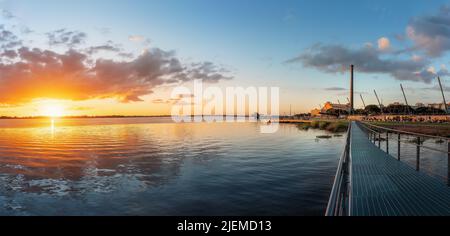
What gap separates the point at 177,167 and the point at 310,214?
36.0ft

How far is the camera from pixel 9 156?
25422 millimetres

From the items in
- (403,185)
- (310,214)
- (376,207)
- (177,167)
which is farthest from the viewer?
(177,167)

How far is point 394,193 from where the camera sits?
7.78 meters

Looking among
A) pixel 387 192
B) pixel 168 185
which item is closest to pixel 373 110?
pixel 168 185

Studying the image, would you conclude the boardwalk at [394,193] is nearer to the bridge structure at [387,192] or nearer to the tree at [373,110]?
the bridge structure at [387,192]

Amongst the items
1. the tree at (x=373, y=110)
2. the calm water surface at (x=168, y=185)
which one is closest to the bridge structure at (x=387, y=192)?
the calm water surface at (x=168, y=185)

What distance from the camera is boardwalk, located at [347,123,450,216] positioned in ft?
21.0

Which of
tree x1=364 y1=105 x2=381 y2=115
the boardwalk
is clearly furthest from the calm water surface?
tree x1=364 y1=105 x2=381 y2=115

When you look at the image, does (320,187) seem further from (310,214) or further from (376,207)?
(376,207)

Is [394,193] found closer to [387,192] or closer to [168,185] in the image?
[387,192]

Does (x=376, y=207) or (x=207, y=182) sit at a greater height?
(x=376, y=207)

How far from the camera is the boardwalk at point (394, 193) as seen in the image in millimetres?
6406

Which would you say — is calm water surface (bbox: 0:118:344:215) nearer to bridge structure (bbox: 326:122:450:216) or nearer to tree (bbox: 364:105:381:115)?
bridge structure (bbox: 326:122:450:216)
